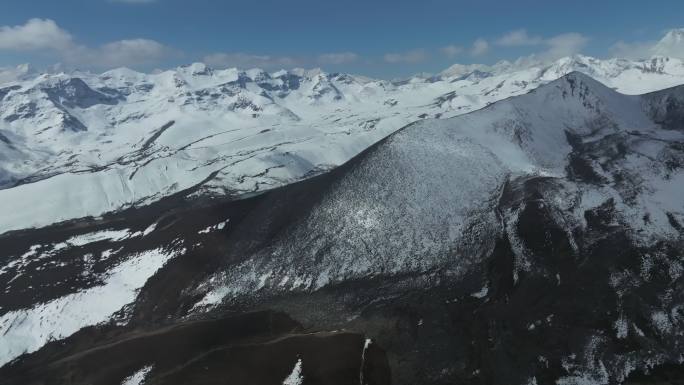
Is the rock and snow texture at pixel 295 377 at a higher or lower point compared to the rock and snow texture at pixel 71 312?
lower

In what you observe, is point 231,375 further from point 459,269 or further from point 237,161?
point 237,161

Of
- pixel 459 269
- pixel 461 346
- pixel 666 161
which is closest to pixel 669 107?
pixel 666 161

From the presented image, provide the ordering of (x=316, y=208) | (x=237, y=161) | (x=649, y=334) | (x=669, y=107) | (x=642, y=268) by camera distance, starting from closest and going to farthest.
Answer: (x=649, y=334) < (x=642, y=268) < (x=316, y=208) < (x=669, y=107) < (x=237, y=161)

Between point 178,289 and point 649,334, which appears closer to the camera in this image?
point 649,334

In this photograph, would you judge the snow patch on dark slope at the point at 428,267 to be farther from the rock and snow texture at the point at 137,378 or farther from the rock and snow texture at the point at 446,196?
the rock and snow texture at the point at 137,378

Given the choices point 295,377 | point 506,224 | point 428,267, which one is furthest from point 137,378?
point 506,224

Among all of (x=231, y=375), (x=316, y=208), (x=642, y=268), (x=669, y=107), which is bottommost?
(x=231, y=375)

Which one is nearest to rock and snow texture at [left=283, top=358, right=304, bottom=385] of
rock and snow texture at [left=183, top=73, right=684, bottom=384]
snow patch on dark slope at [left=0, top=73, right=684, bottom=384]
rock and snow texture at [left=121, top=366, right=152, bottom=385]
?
snow patch on dark slope at [left=0, top=73, right=684, bottom=384]

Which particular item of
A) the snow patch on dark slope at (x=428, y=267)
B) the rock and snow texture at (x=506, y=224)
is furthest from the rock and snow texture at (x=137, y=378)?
the rock and snow texture at (x=506, y=224)
